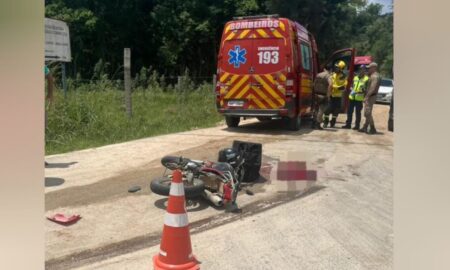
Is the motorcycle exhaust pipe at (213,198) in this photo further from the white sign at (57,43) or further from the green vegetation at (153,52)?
the white sign at (57,43)

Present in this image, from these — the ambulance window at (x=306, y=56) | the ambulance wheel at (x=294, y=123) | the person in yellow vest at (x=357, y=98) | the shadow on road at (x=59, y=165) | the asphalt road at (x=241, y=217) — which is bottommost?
the asphalt road at (x=241, y=217)

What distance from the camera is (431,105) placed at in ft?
6.62

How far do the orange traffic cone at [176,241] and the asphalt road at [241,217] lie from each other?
0.16 m

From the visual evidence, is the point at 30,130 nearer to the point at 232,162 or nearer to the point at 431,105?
the point at 431,105

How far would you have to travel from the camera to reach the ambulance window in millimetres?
10562

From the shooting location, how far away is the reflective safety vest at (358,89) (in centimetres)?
1044

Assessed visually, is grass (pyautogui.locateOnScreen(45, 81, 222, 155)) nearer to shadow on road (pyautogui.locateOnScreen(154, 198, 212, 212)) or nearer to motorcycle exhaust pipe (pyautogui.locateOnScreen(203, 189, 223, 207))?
shadow on road (pyautogui.locateOnScreen(154, 198, 212, 212))

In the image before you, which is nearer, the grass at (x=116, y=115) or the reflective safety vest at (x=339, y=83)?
the grass at (x=116, y=115)

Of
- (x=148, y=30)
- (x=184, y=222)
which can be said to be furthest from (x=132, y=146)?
(x=148, y=30)

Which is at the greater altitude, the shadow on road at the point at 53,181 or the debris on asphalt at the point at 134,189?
the shadow on road at the point at 53,181

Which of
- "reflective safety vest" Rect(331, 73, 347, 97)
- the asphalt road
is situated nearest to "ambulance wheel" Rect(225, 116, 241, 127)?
"reflective safety vest" Rect(331, 73, 347, 97)

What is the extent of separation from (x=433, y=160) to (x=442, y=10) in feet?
2.00

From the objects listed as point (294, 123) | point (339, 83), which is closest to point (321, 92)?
point (339, 83)

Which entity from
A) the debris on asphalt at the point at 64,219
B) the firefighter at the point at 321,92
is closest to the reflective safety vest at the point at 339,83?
the firefighter at the point at 321,92
